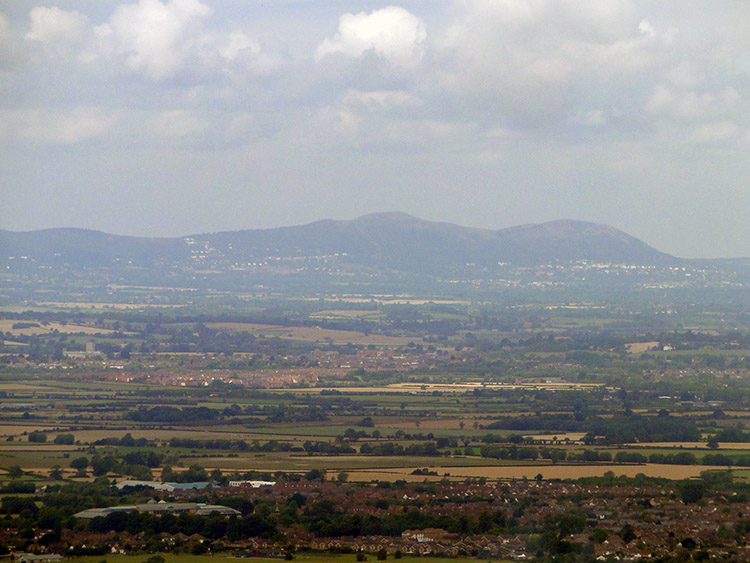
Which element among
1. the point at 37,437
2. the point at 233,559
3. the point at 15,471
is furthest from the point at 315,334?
the point at 233,559

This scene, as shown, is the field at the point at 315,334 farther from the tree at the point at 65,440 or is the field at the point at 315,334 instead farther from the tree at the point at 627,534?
the tree at the point at 627,534

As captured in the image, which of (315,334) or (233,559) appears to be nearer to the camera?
(233,559)

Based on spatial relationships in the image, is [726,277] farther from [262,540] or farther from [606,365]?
[262,540]

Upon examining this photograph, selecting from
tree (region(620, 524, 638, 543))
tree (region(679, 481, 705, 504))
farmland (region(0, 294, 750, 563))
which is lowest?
farmland (region(0, 294, 750, 563))

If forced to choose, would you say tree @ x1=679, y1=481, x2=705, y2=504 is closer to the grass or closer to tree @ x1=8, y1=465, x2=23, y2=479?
the grass

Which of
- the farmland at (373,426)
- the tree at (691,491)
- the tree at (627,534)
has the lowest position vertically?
the farmland at (373,426)

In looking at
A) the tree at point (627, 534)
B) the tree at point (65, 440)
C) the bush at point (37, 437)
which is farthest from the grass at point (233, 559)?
the bush at point (37, 437)

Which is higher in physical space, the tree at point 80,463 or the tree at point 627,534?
the tree at point 627,534

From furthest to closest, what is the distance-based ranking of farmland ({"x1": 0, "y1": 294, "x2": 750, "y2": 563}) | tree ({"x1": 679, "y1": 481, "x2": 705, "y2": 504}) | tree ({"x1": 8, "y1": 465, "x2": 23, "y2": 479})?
1. tree ({"x1": 8, "y1": 465, "x2": 23, "y2": 479})
2. tree ({"x1": 679, "y1": 481, "x2": 705, "y2": 504})
3. farmland ({"x1": 0, "y1": 294, "x2": 750, "y2": 563})

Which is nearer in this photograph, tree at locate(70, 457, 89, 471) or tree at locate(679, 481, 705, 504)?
tree at locate(679, 481, 705, 504)

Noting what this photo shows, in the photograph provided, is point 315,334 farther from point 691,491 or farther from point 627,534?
point 627,534

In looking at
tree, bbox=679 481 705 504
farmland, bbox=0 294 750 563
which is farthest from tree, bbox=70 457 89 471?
tree, bbox=679 481 705 504

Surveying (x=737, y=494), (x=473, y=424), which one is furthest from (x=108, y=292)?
(x=737, y=494)
